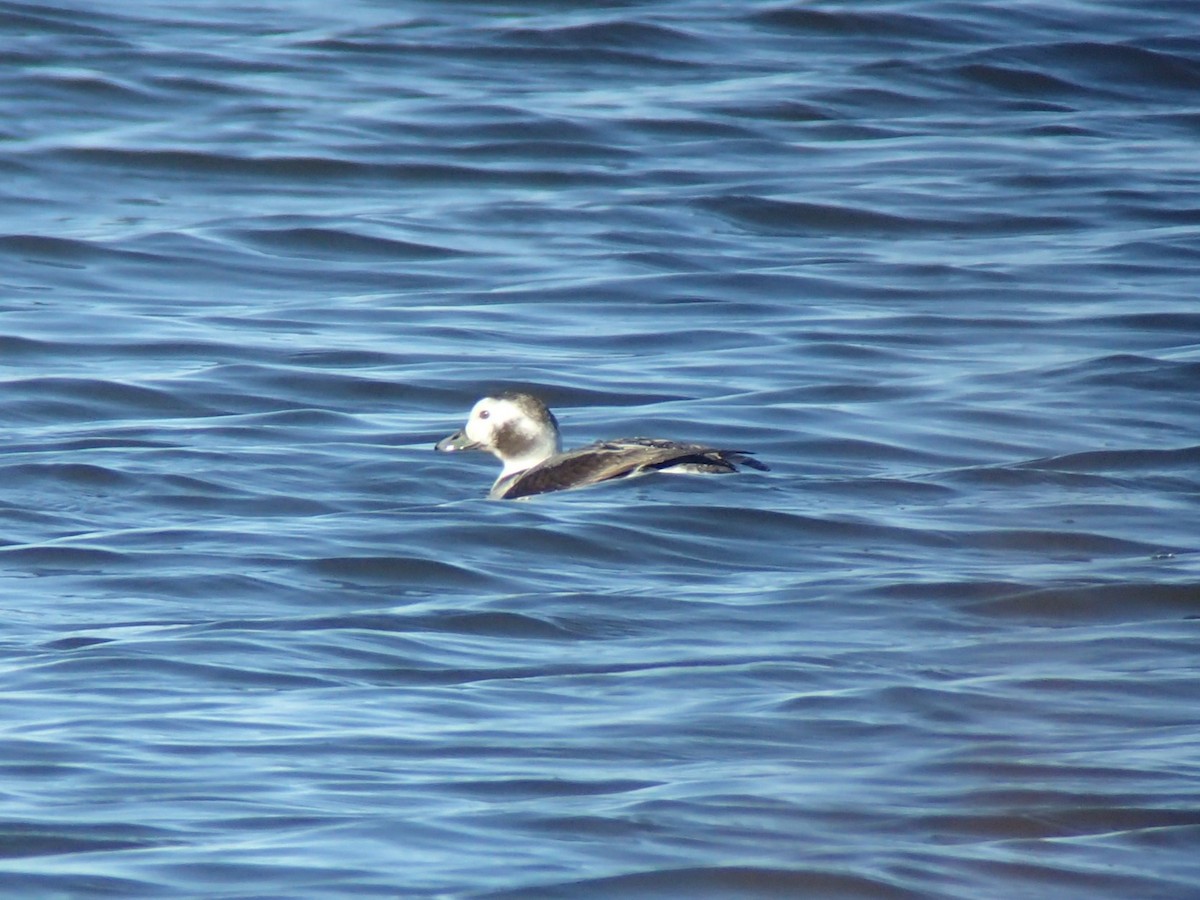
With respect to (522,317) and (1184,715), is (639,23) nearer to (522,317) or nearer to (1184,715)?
(522,317)

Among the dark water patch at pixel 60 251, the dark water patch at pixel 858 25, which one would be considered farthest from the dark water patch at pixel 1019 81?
the dark water patch at pixel 60 251

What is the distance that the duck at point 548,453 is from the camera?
9.42 meters

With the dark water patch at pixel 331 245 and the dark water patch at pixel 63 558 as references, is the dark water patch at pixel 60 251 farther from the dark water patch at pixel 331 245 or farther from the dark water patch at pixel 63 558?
the dark water patch at pixel 63 558

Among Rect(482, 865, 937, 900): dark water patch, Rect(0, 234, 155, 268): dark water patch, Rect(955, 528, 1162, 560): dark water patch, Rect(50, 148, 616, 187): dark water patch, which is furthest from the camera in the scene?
Rect(50, 148, 616, 187): dark water patch

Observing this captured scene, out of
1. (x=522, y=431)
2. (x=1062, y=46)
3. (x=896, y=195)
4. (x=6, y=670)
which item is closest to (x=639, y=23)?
(x=1062, y=46)

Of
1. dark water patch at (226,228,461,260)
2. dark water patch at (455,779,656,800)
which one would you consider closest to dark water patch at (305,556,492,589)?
dark water patch at (455,779,656,800)

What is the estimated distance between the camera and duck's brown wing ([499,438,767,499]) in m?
9.38

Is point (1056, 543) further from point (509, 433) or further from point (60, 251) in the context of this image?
point (60, 251)

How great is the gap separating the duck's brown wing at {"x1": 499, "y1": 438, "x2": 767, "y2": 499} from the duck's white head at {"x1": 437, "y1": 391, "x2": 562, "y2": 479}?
0.22m

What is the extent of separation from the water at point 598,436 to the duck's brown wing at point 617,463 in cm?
11

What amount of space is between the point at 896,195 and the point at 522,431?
6.56m

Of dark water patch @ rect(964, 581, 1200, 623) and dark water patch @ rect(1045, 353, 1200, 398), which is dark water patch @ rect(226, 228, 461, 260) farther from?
dark water patch @ rect(964, 581, 1200, 623)

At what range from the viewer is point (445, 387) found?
11.7 metres

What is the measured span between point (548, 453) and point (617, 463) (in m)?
0.90
